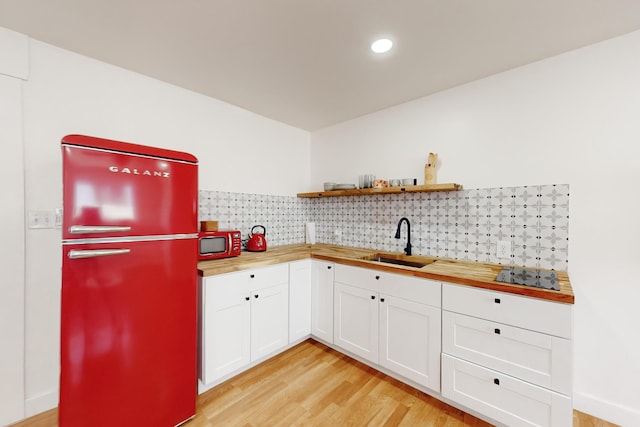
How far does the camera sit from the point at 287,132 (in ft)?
10.5

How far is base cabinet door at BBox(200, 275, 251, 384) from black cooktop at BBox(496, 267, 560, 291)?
1780 millimetres

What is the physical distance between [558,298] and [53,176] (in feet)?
10.2

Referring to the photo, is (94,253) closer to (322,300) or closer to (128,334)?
(128,334)

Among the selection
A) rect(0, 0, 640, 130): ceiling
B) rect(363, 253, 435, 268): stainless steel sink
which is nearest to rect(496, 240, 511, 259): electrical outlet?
rect(363, 253, 435, 268): stainless steel sink

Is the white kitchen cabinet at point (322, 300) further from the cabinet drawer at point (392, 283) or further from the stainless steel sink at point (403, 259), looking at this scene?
the stainless steel sink at point (403, 259)

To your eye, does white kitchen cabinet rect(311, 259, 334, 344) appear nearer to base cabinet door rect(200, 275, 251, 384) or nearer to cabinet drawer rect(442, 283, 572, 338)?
base cabinet door rect(200, 275, 251, 384)

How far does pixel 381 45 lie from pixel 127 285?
2068mm

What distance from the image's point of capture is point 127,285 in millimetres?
1352

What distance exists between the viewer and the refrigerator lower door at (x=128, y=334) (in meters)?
1.22

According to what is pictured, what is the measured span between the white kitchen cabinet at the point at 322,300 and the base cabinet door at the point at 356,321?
7 centimetres

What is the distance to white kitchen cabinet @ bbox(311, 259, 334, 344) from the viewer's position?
7.91ft

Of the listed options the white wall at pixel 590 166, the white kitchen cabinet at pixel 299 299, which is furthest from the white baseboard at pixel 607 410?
the white kitchen cabinet at pixel 299 299

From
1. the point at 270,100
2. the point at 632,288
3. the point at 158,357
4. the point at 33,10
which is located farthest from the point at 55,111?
the point at 632,288

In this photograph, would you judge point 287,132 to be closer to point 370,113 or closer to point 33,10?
point 370,113
